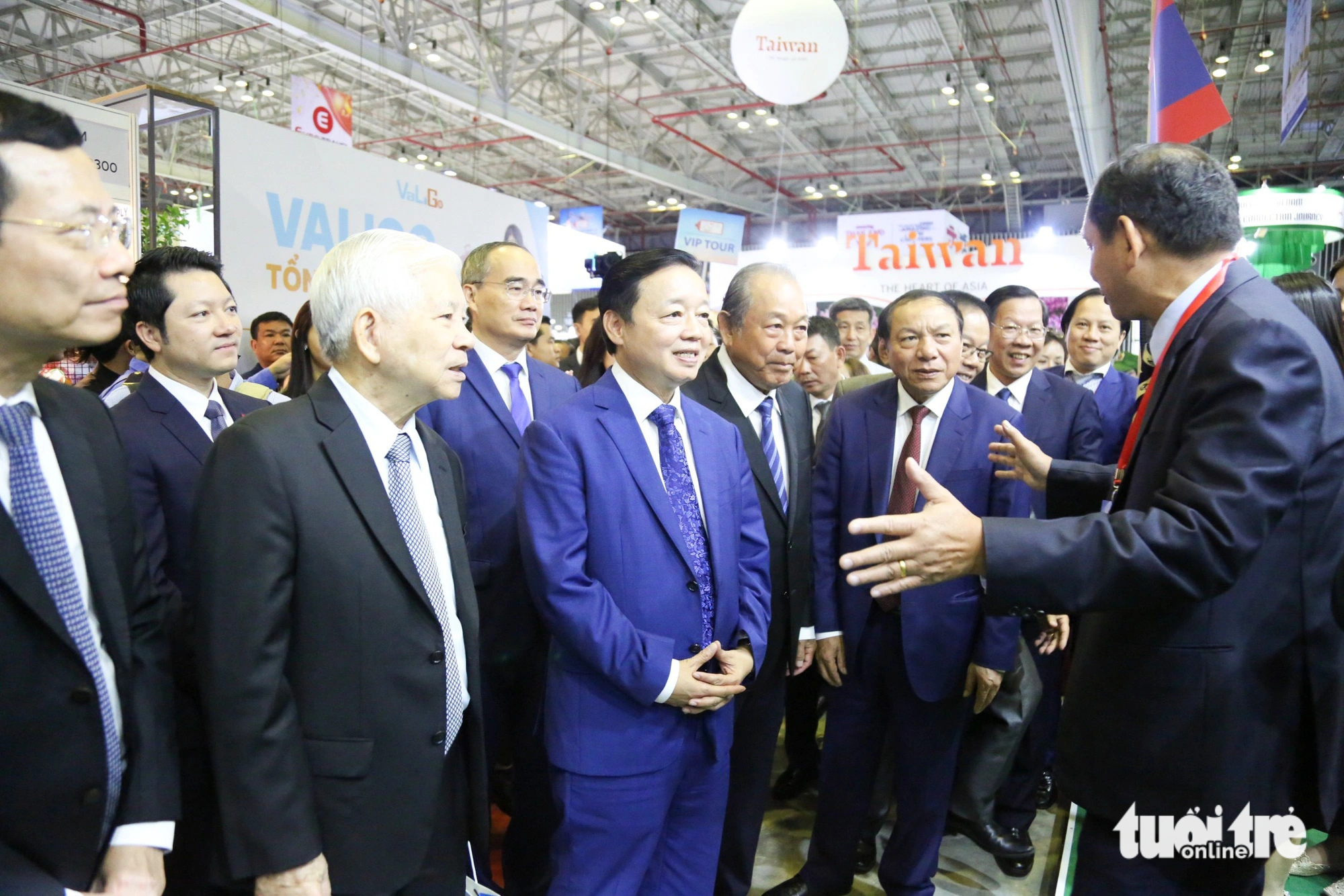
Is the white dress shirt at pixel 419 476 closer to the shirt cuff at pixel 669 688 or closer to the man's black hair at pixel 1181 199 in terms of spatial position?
the shirt cuff at pixel 669 688

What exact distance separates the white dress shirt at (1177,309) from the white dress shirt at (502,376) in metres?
1.90

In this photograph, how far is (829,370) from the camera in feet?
13.1

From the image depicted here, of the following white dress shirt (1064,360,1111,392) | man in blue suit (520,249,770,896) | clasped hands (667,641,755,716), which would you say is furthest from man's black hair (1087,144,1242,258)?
white dress shirt (1064,360,1111,392)

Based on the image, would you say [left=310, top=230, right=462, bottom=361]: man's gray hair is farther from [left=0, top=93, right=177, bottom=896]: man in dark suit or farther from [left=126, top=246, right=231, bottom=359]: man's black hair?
[left=126, top=246, right=231, bottom=359]: man's black hair

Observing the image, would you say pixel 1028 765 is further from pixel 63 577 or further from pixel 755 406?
pixel 63 577

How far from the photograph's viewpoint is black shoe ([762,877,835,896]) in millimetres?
2590

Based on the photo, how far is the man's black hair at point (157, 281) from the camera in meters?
2.30

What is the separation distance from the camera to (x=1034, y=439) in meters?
3.21

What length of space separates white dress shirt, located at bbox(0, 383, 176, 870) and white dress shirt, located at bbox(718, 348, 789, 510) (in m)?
1.74

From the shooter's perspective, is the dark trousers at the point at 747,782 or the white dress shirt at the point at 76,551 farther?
the dark trousers at the point at 747,782

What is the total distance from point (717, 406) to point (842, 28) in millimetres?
3523

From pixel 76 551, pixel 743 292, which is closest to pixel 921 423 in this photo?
pixel 743 292

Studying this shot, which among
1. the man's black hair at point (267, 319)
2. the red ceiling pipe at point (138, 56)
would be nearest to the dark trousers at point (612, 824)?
the man's black hair at point (267, 319)

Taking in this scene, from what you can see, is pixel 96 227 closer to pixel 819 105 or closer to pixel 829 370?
pixel 829 370
